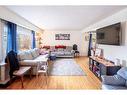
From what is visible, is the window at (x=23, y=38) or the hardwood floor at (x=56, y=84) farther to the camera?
the window at (x=23, y=38)

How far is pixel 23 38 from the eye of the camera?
725 cm

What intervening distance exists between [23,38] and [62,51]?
13.9 ft

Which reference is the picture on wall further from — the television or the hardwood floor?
the hardwood floor

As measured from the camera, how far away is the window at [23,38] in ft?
21.4

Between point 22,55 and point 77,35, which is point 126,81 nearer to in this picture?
point 22,55

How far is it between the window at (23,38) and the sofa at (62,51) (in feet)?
8.83

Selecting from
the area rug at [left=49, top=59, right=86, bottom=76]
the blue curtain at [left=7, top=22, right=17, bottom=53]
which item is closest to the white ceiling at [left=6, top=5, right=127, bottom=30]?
the blue curtain at [left=7, top=22, right=17, bottom=53]

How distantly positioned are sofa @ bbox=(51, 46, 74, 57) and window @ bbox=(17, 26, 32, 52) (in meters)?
2.69

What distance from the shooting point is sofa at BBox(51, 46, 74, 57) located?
10.7 meters

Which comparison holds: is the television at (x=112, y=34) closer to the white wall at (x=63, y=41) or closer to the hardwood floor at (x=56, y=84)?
the hardwood floor at (x=56, y=84)

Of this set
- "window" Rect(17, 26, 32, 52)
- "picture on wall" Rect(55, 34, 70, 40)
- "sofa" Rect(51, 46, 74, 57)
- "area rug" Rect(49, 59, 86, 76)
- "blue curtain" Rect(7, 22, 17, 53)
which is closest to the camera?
Answer: "blue curtain" Rect(7, 22, 17, 53)

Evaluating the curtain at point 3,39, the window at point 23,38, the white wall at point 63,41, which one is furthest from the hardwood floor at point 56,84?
the white wall at point 63,41
